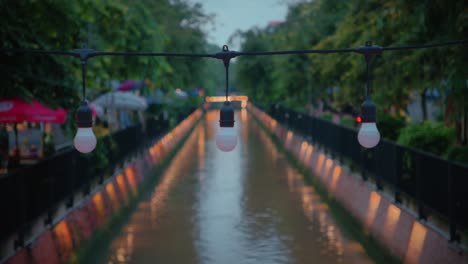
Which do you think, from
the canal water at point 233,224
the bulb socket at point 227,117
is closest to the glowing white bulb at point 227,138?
the bulb socket at point 227,117

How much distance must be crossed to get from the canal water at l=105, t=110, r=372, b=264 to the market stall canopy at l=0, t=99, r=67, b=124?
9.22 feet

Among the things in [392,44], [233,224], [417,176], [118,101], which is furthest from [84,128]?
[118,101]

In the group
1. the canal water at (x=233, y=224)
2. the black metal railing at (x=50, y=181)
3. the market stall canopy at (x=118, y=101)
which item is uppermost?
the market stall canopy at (x=118, y=101)

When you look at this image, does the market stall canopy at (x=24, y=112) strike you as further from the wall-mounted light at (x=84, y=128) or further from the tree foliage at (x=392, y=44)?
the tree foliage at (x=392, y=44)

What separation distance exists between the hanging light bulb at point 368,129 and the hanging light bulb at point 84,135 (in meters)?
3.18

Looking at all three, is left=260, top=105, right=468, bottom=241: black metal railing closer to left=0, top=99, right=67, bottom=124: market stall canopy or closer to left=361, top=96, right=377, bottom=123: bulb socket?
left=361, top=96, right=377, bottom=123: bulb socket

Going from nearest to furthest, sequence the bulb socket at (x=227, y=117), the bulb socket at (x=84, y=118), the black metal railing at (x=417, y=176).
A: the bulb socket at (x=227, y=117) < the bulb socket at (x=84, y=118) < the black metal railing at (x=417, y=176)

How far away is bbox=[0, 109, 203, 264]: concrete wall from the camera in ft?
36.7

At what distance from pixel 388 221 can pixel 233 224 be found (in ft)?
14.3

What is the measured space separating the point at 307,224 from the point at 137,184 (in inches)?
297

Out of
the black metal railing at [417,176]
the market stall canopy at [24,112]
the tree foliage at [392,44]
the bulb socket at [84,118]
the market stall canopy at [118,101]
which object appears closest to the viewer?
the bulb socket at [84,118]

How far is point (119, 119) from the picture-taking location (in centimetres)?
4638

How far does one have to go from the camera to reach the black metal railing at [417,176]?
34.5 feet

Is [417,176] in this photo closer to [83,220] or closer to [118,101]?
[83,220]
